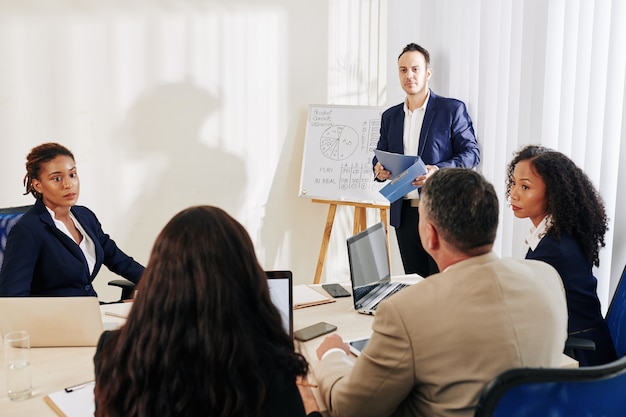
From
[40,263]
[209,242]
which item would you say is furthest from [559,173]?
[40,263]

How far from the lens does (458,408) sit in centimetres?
131

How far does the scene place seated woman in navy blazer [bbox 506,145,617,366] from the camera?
2.15m

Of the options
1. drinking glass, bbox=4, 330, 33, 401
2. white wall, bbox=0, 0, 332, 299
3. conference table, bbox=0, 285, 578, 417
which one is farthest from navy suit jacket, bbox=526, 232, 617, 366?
white wall, bbox=0, 0, 332, 299

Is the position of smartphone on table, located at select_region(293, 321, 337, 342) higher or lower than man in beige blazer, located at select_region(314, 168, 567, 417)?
lower

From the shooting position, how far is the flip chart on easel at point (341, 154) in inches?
158

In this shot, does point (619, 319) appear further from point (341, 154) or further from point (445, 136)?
point (341, 154)

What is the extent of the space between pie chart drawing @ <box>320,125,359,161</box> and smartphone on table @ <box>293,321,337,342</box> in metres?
2.15

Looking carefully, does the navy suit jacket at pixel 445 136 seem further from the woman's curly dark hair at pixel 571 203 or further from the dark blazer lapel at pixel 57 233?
the dark blazer lapel at pixel 57 233

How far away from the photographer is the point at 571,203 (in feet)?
7.27

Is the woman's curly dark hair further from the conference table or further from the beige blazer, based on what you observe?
the beige blazer

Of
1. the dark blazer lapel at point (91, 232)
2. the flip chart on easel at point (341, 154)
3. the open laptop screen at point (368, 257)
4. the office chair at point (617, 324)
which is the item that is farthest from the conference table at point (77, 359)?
the flip chart on easel at point (341, 154)

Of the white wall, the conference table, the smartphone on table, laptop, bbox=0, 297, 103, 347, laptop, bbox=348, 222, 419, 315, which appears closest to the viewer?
the conference table

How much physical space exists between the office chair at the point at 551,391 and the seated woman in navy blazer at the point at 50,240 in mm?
1777

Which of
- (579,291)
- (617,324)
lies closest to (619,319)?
(617,324)
